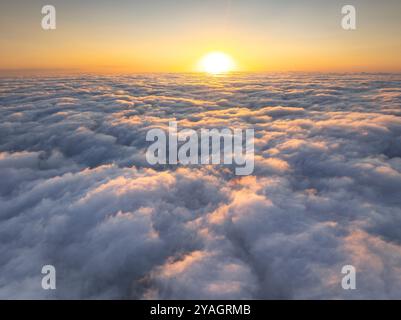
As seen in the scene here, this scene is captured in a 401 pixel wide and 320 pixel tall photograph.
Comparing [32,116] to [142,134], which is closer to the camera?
[142,134]

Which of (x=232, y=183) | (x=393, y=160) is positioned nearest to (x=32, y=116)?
(x=232, y=183)

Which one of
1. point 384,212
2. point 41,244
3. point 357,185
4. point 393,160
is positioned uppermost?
point 393,160

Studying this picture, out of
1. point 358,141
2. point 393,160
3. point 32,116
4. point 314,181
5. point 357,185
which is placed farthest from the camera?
point 32,116

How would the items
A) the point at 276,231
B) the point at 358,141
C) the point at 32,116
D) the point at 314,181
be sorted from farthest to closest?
the point at 32,116 < the point at 358,141 < the point at 314,181 < the point at 276,231

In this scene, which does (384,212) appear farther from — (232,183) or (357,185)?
(232,183)
